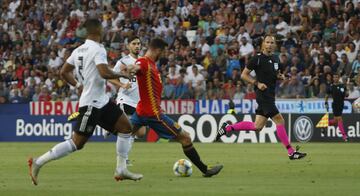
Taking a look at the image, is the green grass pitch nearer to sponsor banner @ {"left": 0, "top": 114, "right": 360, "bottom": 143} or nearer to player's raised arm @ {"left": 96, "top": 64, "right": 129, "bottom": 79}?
player's raised arm @ {"left": 96, "top": 64, "right": 129, "bottom": 79}

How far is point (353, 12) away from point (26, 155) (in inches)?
612

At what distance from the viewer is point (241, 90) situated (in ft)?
101

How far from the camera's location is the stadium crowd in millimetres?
31391

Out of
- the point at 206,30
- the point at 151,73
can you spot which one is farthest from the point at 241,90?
the point at 151,73

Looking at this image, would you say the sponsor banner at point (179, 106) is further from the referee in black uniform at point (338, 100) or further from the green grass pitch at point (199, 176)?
the green grass pitch at point (199, 176)

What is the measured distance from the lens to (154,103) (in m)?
14.6

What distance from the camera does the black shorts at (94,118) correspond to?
1323 centimetres

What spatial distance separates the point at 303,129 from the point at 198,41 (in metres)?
6.80

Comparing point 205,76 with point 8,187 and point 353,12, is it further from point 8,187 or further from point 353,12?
point 8,187

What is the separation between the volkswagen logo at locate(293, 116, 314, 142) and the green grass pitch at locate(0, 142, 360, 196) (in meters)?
7.77

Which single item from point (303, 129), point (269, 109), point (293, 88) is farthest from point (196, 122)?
point (269, 109)

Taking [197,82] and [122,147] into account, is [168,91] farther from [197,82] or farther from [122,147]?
[122,147]

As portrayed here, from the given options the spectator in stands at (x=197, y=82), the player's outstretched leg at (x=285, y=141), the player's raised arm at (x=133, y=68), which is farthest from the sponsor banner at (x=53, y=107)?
the player's raised arm at (x=133, y=68)

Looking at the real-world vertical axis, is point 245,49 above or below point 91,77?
above
